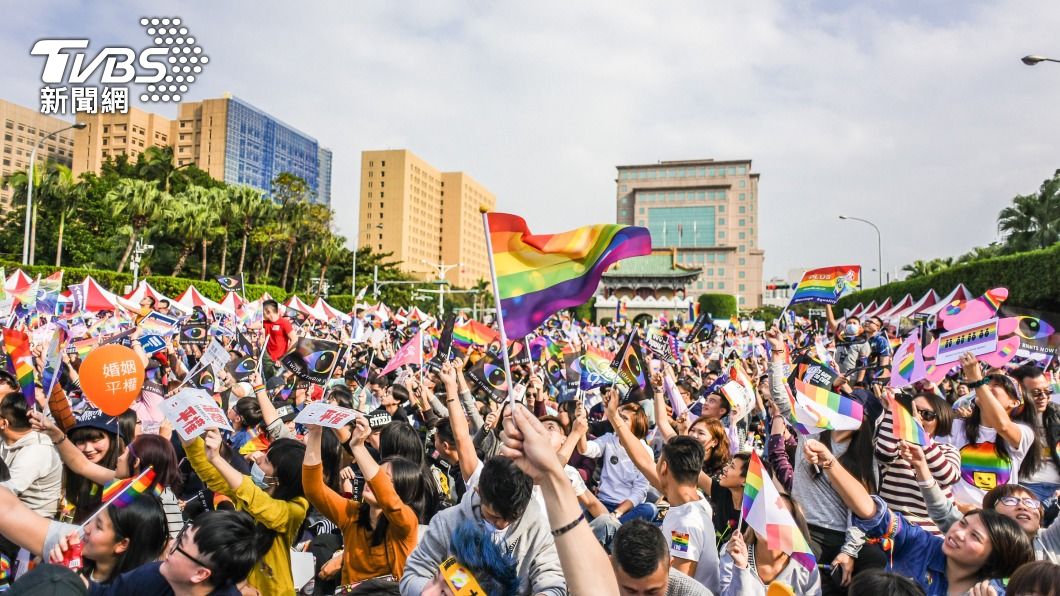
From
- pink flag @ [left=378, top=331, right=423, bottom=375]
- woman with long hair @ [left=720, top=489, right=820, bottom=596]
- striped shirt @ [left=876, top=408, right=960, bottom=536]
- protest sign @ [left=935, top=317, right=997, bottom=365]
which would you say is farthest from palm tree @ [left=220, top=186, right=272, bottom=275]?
woman with long hair @ [left=720, top=489, right=820, bottom=596]

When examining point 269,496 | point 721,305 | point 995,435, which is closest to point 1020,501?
point 995,435

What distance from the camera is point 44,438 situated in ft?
14.5

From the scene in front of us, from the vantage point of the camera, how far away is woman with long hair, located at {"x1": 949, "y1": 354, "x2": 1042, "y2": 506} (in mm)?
4984

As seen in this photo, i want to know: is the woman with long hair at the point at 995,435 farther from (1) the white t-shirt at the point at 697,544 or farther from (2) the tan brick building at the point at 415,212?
(2) the tan brick building at the point at 415,212

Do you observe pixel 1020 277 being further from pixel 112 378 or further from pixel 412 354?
pixel 112 378

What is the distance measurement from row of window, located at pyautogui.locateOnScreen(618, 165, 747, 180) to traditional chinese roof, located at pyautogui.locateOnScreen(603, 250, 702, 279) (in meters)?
25.9

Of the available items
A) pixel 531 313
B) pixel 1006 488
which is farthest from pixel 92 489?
pixel 1006 488

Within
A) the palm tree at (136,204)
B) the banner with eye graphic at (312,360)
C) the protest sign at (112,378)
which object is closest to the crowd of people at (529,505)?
the protest sign at (112,378)

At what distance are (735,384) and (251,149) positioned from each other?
127m

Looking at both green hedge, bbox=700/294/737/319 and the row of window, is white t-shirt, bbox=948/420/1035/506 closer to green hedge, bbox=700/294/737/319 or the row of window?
green hedge, bbox=700/294/737/319

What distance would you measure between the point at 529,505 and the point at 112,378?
3.69 metres

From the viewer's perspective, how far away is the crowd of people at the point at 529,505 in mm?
2805

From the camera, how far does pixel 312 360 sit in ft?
25.0

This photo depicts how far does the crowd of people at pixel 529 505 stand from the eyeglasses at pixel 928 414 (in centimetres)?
2
